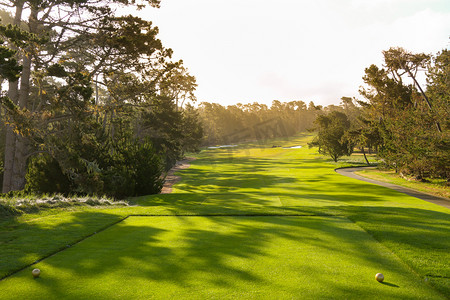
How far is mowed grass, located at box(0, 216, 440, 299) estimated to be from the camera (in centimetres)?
450

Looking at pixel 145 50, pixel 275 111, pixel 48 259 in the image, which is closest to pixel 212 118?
pixel 275 111

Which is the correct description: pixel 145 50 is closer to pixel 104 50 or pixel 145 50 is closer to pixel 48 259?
pixel 104 50

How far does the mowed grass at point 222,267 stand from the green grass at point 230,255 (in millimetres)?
16

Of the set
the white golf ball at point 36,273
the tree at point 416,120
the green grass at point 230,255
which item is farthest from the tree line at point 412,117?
the white golf ball at point 36,273

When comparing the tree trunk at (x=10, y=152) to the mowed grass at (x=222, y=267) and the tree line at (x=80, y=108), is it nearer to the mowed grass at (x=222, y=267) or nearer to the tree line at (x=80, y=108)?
the tree line at (x=80, y=108)

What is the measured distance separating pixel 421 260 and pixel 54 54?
22150 millimetres

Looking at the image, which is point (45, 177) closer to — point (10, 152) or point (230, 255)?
point (10, 152)

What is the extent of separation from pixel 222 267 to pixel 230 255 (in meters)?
0.68

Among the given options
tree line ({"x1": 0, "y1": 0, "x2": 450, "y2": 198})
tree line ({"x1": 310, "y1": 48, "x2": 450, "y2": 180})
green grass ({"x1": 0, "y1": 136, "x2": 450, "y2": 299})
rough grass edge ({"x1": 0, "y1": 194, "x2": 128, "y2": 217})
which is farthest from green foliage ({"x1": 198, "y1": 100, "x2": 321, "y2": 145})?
green grass ({"x1": 0, "y1": 136, "x2": 450, "y2": 299})

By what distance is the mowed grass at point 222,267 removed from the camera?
4504 millimetres

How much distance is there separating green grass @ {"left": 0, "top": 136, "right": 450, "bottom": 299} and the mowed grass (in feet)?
0.05

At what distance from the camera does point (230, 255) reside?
239 inches

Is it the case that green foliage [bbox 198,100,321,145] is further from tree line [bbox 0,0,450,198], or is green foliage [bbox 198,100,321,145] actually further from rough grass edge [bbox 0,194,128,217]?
rough grass edge [bbox 0,194,128,217]

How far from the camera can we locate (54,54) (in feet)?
67.3
